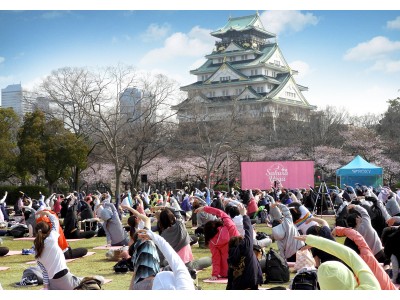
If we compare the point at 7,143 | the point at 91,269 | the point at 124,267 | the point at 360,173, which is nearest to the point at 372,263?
the point at 124,267

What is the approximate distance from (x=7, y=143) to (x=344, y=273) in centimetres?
2769

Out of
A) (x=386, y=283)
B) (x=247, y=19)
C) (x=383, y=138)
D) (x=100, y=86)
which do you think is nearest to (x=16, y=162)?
(x=100, y=86)

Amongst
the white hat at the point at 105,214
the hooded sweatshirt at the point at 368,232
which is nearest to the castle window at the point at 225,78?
the white hat at the point at 105,214

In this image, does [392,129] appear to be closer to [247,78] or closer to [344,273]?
[247,78]

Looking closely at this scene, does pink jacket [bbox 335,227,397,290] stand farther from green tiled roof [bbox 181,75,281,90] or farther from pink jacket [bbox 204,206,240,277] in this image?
green tiled roof [bbox 181,75,281,90]

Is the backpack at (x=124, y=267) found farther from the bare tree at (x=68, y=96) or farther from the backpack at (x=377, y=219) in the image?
the bare tree at (x=68, y=96)

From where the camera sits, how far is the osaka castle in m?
37.9

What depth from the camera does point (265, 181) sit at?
27281mm

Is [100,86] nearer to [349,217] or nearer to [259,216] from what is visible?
[259,216]

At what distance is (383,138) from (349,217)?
29.5 metres

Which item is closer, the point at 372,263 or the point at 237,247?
the point at 372,263

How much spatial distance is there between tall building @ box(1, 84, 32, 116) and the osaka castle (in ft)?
27.8

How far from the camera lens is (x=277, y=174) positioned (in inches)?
1075

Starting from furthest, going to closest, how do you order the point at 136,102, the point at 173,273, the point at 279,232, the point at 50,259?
1. the point at 136,102
2. the point at 279,232
3. the point at 50,259
4. the point at 173,273
